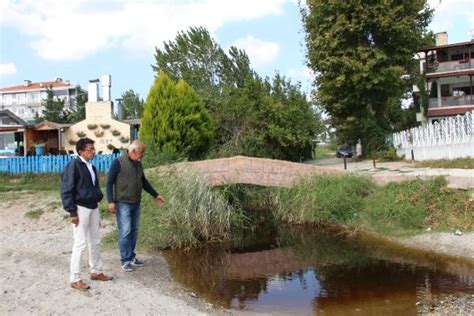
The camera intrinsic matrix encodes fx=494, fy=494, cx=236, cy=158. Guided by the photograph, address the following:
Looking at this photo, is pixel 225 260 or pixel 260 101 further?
pixel 260 101

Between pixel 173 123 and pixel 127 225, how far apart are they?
9.97 metres

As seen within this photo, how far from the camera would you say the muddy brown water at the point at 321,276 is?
7559 millimetres

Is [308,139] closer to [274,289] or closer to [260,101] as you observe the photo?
[260,101]

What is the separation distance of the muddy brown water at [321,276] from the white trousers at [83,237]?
1.91 m

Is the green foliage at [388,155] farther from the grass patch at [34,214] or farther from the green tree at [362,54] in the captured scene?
the grass patch at [34,214]

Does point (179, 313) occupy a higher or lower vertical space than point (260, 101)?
lower

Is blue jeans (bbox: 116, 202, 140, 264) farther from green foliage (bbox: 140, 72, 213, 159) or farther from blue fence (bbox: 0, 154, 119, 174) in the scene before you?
blue fence (bbox: 0, 154, 119, 174)

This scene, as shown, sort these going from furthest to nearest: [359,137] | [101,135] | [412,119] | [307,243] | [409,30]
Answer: [412,119]
[359,137]
[409,30]
[101,135]
[307,243]

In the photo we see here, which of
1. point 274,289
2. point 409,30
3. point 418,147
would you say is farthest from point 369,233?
point 409,30

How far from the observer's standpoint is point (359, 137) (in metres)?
34.6

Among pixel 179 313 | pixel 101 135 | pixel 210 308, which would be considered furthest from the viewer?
pixel 101 135

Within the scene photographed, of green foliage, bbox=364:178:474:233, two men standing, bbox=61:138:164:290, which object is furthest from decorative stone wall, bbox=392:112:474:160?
two men standing, bbox=61:138:164:290

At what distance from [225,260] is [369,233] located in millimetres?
4121

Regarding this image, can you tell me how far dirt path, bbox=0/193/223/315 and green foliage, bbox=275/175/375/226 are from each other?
17.4 feet
